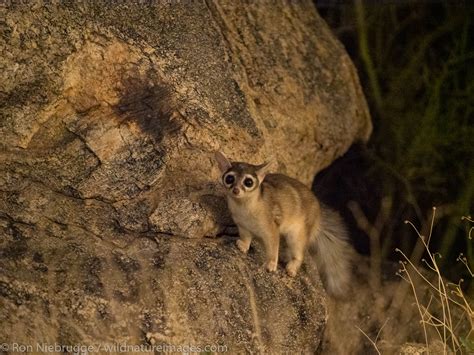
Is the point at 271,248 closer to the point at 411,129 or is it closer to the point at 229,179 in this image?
the point at 229,179

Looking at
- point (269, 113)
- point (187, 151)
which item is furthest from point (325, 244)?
point (187, 151)

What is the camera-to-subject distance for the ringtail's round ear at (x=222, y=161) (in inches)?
197

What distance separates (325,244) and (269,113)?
1.16m

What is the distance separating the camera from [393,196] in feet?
22.6

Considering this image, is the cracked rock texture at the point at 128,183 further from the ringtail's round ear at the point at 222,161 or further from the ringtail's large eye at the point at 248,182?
the ringtail's large eye at the point at 248,182

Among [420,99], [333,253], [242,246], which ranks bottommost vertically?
[333,253]

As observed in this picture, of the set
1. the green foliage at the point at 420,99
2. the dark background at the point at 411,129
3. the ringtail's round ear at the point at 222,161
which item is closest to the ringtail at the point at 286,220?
the ringtail's round ear at the point at 222,161

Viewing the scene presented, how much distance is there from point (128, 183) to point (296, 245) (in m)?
1.37

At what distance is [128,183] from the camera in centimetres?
495

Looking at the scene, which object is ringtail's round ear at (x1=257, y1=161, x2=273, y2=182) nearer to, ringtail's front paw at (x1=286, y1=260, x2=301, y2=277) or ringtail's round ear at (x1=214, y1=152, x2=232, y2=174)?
ringtail's round ear at (x1=214, y1=152, x2=232, y2=174)

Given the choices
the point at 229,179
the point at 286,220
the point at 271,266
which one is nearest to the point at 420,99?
the point at 286,220

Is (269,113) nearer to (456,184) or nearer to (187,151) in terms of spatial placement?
(187,151)

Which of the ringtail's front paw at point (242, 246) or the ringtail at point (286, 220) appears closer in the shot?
the ringtail at point (286, 220)

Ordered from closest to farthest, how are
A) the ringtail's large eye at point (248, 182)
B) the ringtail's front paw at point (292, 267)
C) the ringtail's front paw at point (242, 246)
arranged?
the ringtail's large eye at point (248, 182) → the ringtail's front paw at point (242, 246) → the ringtail's front paw at point (292, 267)
